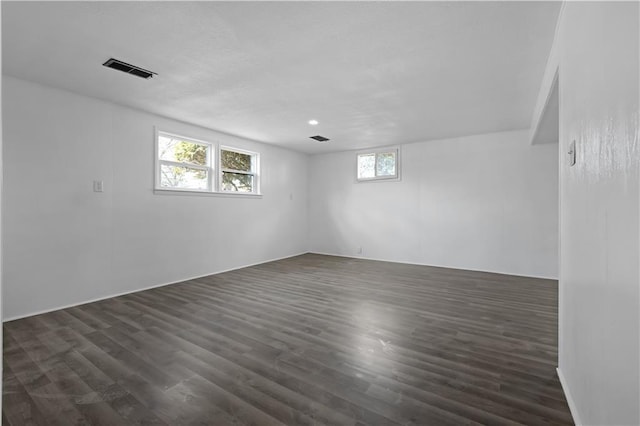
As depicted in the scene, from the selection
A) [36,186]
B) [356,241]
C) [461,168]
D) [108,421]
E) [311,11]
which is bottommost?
[108,421]

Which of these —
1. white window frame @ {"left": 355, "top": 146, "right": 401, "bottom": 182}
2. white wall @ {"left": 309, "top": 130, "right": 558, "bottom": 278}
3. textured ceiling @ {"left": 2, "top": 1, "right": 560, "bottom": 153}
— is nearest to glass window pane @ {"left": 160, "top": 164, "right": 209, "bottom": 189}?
textured ceiling @ {"left": 2, "top": 1, "right": 560, "bottom": 153}

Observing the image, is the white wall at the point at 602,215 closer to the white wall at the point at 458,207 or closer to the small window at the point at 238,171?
the white wall at the point at 458,207

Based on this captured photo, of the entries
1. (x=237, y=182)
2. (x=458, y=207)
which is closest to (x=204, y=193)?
(x=237, y=182)

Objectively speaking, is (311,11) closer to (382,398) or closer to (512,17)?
(512,17)

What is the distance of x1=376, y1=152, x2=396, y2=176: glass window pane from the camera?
6637mm

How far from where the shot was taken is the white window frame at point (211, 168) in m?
4.54

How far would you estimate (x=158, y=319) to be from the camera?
128 inches

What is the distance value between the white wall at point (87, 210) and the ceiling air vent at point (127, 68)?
1122 millimetres

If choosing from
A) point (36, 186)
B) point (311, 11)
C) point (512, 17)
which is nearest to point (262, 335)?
point (311, 11)

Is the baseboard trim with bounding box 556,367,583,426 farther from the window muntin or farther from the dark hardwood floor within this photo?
the window muntin

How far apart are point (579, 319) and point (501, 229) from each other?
412cm

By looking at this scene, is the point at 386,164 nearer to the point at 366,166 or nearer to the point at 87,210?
the point at 366,166

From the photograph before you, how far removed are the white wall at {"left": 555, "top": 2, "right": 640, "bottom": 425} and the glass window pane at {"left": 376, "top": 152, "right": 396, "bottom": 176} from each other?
460cm

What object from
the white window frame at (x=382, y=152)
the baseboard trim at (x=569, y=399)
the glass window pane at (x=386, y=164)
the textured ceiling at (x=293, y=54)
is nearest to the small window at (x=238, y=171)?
the textured ceiling at (x=293, y=54)
